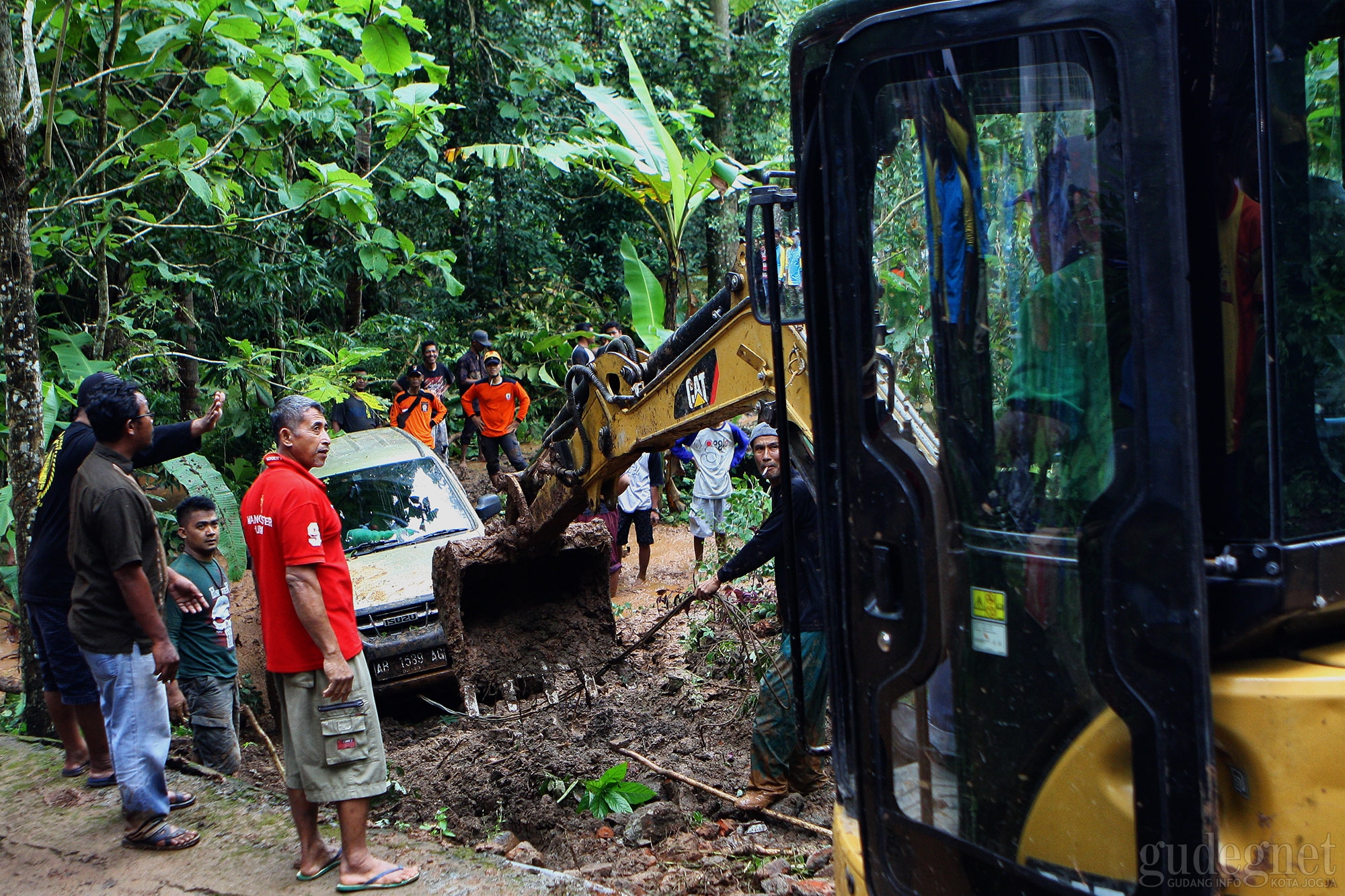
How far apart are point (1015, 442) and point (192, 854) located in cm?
389

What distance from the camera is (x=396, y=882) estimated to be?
12.6 ft

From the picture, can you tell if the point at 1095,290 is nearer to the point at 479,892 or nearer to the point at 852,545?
the point at 852,545

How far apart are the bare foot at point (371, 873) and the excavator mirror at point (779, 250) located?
8.07 feet

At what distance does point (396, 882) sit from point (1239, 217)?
138 inches

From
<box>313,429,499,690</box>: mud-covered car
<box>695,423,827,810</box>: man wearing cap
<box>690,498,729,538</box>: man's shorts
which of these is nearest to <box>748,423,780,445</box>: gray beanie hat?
<box>695,423,827,810</box>: man wearing cap

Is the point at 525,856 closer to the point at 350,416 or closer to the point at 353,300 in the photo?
the point at 350,416

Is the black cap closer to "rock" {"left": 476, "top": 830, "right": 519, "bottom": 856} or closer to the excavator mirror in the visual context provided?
"rock" {"left": 476, "top": 830, "right": 519, "bottom": 856}

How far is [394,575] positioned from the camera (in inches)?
261

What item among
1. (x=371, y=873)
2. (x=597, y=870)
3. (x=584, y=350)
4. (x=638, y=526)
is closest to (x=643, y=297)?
(x=584, y=350)

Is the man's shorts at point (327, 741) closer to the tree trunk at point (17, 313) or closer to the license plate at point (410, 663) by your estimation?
the license plate at point (410, 663)

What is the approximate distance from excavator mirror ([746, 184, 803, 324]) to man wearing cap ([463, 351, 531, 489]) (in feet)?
31.4

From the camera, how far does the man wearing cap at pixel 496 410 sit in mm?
12648

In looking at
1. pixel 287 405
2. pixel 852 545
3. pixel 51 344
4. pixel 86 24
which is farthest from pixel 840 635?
pixel 51 344

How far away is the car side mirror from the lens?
24.0ft
